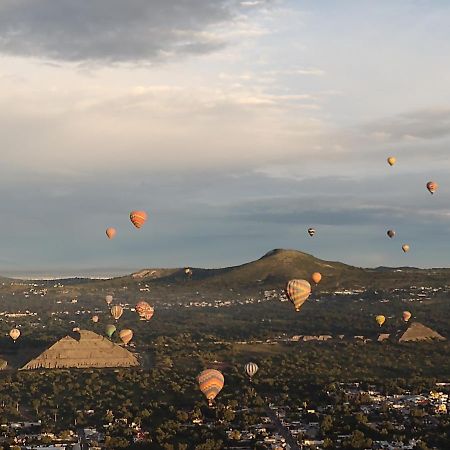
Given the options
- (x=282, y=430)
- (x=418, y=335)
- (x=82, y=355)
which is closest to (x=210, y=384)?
(x=282, y=430)

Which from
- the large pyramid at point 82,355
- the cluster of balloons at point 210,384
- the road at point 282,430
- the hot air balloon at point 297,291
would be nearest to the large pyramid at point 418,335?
the hot air balloon at point 297,291

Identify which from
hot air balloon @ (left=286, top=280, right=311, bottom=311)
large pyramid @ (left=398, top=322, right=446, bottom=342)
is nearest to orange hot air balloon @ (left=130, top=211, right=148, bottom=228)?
hot air balloon @ (left=286, top=280, right=311, bottom=311)

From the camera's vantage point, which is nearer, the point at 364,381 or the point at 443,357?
the point at 364,381

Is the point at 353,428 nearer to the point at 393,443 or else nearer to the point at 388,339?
the point at 393,443

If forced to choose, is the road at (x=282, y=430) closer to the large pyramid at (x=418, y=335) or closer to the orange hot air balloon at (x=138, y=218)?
the orange hot air balloon at (x=138, y=218)

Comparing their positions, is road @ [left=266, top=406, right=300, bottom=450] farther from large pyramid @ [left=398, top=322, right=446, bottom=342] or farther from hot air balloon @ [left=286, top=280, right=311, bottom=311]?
large pyramid @ [left=398, top=322, right=446, bottom=342]

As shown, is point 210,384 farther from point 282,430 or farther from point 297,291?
point 297,291

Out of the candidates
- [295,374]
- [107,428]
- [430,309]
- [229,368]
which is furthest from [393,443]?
[430,309]
